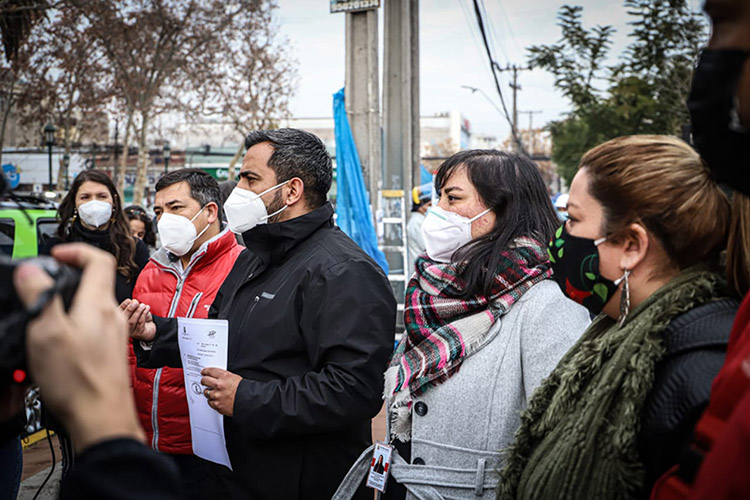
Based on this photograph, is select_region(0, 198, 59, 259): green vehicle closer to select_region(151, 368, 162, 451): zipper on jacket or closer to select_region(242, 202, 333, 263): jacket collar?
select_region(151, 368, 162, 451): zipper on jacket

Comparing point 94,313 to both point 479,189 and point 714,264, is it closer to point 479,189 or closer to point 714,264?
point 714,264

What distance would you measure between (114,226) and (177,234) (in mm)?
1146

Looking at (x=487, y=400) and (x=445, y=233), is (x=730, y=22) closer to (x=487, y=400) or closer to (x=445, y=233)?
(x=487, y=400)

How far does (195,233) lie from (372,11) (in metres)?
4.46

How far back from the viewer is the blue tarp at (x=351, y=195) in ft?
22.5

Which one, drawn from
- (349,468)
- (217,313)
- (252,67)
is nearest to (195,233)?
(217,313)

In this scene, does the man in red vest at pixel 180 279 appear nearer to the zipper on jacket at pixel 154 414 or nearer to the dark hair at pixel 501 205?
the zipper on jacket at pixel 154 414

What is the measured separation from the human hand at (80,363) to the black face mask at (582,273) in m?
1.29

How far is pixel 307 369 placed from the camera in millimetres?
2459

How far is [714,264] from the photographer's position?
1.66 meters

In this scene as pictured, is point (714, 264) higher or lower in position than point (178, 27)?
lower

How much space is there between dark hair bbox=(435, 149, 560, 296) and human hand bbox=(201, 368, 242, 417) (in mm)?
870

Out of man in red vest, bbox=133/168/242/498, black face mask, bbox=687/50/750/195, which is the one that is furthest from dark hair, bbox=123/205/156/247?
black face mask, bbox=687/50/750/195

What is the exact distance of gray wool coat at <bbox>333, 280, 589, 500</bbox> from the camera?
2105mm
